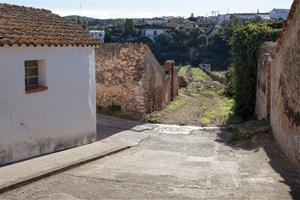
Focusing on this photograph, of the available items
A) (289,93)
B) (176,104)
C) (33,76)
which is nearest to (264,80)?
(289,93)

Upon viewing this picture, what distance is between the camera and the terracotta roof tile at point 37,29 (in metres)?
11.2

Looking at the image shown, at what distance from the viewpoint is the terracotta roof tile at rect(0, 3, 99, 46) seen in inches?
442

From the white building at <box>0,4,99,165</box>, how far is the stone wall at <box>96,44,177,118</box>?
4141 mm

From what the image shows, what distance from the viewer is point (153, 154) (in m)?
13.3

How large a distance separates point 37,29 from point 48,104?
87.8 inches

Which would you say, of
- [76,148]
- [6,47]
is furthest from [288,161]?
[6,47]

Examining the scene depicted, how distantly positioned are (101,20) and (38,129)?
150 meters

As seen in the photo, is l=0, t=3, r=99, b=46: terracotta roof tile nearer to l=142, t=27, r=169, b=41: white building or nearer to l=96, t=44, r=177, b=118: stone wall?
l=96, t=44, r=177, b=118: stone wall

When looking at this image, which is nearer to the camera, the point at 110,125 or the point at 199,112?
the point at 110,125

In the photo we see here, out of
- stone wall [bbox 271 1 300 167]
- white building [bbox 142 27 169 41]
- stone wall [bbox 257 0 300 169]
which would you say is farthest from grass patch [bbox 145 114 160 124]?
white building [bbox 142 27 169 41]

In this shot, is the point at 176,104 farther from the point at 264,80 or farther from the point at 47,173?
the point at 47,173

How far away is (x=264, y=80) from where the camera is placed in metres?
16.7

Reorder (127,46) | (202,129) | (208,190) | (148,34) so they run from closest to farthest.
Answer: (208,190) < (202,129) < (127,46) < (148,34)

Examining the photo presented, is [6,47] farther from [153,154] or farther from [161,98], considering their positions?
[161,98]
